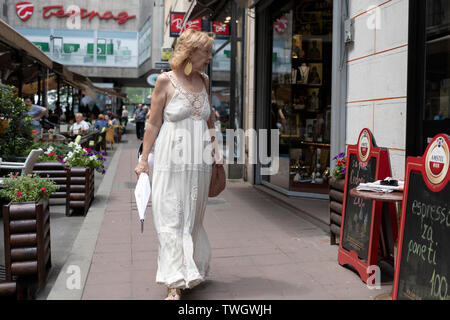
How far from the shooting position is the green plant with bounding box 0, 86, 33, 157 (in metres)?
7.16

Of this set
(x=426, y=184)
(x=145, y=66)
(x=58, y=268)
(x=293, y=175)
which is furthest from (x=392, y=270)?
(x=145, y=66)

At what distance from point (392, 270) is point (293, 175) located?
467cm

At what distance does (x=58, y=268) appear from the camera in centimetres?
475

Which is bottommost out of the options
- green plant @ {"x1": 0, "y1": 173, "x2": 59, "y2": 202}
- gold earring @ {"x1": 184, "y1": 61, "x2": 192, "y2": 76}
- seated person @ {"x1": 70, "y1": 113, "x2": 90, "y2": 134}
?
green plant @ {"x1": 0, "y1": 173, "x2": 59, "y2": 202}

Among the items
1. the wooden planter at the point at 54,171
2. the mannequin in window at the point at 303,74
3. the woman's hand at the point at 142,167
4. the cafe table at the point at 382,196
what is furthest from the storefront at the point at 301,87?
the woman's hand at the point at 142,167

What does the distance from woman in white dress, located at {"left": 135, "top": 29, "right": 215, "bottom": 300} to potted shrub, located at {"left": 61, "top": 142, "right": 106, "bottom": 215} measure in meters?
3.99

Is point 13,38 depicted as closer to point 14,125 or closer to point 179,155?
point 14,125

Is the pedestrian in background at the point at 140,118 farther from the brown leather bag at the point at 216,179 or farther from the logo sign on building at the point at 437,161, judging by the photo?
the logo sign on building at the point at 437,161

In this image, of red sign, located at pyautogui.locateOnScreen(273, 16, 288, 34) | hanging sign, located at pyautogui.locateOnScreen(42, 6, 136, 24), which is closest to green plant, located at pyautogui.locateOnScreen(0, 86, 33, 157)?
red sign, located at pyautogui.locateOnScreen(273, 16, 288, 34)

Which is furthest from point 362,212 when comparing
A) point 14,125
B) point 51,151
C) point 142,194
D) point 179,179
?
point 51,151

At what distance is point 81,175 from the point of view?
741 cm

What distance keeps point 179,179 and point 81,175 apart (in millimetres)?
4227

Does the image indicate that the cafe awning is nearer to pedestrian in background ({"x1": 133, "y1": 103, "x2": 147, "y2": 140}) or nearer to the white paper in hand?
the white paper in hand

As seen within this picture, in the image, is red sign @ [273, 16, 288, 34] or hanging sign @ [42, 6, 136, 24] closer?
red sign @ [273, 16, 288, 34]
